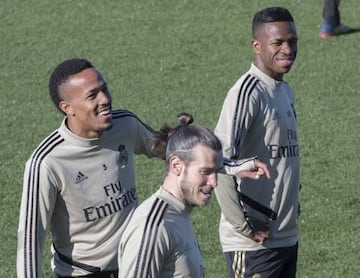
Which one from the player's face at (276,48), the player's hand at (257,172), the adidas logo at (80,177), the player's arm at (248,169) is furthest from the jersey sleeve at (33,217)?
the player's face at (276,48)

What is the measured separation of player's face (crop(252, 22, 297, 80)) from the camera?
21.3 feet

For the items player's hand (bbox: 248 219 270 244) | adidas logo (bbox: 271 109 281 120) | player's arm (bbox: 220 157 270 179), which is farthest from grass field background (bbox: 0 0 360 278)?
player's arm (bbox: 220 157 270 179)

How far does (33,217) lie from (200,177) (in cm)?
123

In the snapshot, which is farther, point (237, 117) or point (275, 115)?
point (275, 115)

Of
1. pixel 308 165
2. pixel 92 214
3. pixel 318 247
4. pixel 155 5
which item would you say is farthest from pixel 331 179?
pixel 155 5

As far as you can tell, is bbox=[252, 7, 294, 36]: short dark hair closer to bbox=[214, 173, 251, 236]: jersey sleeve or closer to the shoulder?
bbox=[214, 173, 251, 236]: jersey sleeve

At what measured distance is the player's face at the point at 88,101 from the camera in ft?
18.6

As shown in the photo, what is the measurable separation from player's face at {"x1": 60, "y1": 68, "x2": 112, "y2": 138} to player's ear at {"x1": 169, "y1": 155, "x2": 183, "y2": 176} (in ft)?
3.24

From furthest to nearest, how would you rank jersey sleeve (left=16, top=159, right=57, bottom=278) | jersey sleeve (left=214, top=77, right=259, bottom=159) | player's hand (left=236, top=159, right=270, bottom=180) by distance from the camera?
jersey sleeve (left=214, top=77, right=259, bottom=159)
jersey sleeve (left=16, top=159, right=57, bottom=278)
player's hand (left=236, top=159, right=270, bottom=180)

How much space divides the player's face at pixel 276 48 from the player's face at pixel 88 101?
1.22m

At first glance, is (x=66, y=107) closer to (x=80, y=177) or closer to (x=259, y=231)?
(x=80, y=177)

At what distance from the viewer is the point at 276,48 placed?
651 cm

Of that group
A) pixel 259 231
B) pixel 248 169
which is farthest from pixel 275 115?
pixel 248 169

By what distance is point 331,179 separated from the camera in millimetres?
10578
